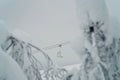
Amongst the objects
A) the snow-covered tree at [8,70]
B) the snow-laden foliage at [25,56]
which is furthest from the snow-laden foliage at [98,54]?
the snow-covered tree at [8,70]

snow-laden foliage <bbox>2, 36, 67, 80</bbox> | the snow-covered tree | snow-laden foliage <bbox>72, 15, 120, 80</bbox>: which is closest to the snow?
the snow-covered tree

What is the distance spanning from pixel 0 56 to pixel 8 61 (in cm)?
14

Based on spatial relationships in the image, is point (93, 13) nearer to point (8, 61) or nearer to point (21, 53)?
point (21, 53)

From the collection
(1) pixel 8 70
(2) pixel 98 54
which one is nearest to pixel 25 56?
(2) pixel 98 54

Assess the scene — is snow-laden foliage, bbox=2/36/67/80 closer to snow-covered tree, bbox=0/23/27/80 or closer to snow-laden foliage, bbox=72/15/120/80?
snow-laden foliage, bbox=72/15/120/80

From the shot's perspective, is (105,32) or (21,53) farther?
(105,32)

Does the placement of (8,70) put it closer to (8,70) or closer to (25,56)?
(8,70)

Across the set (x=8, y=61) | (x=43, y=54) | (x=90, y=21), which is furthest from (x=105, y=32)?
(x=8, y=61)

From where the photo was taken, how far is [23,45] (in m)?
6.12

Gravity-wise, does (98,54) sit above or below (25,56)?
below

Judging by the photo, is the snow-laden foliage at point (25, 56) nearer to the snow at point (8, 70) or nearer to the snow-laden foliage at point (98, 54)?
the snow-laden foliage at point (98, 54)

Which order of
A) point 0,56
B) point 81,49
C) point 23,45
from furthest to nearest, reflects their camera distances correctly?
point 81,49 < point 23,45 < point 0,56

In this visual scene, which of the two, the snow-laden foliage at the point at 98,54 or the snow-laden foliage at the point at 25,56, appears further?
the snow-laden foliage at the point at 98,54

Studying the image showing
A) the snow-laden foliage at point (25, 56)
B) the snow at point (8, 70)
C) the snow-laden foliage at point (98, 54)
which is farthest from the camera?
the snow-laden foliage at point (98, 54)
